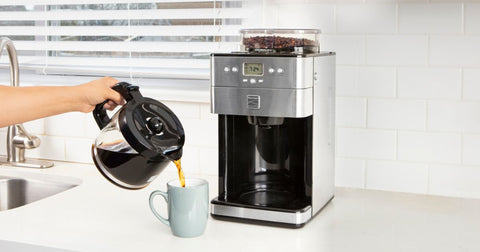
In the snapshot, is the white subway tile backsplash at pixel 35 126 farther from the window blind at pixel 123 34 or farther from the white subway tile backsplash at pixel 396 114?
the white subway tile backsplash at pixel 396 114

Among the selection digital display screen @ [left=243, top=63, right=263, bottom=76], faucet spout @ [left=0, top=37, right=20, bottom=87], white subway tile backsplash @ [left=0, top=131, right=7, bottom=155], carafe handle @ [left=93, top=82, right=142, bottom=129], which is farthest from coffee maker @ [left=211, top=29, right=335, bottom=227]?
white subway tile backsplash @ [left=0, top=131, right=7, bottom=155]

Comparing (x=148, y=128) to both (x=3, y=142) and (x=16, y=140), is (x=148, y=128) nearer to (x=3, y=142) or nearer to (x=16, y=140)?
(x=16, y=140)

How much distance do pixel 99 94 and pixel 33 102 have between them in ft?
0.44

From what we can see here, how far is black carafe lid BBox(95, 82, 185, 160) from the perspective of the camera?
1274 millimetres

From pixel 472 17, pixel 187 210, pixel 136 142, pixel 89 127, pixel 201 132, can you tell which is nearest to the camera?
pixel 136 142

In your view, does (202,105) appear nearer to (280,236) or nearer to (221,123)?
(221,123)

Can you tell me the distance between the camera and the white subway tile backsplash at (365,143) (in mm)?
1822

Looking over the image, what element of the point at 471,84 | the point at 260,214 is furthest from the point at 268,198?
the point at 471,84

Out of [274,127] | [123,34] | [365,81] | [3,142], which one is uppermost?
[123,34]

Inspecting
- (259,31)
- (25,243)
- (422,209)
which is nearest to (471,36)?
(422,209)

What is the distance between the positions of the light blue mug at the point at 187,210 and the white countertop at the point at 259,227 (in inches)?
0.8

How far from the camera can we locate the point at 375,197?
1.77 meters

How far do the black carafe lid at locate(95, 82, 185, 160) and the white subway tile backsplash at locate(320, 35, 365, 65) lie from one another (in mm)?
659

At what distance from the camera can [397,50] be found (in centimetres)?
178
